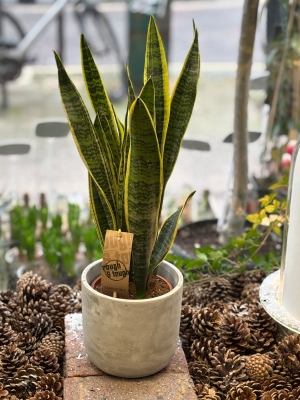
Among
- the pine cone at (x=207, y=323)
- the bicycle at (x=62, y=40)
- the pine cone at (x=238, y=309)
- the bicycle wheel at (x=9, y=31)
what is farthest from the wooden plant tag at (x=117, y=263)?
the bicycle wheel at (x=9, y=31)

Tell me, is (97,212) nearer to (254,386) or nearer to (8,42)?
(254,386)

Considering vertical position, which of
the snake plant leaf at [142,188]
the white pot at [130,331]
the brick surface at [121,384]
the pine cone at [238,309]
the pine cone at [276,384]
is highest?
the snake plant leaf at [142,188]

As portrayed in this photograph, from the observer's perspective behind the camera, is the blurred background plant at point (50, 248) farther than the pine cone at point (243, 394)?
Yes

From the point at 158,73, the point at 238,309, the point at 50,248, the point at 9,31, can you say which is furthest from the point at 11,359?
the point at 9,31

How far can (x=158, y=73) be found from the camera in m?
1.24

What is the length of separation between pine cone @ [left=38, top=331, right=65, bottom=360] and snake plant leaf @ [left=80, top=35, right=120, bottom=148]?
46 cm

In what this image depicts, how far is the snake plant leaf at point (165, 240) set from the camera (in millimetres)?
1210

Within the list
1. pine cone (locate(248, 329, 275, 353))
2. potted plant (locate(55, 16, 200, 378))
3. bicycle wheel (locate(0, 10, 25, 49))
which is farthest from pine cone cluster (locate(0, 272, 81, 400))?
bicycle wheel (locate(0, 10, 25, 49))

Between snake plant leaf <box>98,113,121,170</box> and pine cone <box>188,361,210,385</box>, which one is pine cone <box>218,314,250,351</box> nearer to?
pine cone <box>188,361,210,385</box>

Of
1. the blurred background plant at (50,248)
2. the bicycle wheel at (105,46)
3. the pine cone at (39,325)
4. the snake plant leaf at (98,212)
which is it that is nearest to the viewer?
the snake plant leaf at (98,212)

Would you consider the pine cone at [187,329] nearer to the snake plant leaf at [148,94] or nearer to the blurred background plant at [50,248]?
the snake plant leaf at [148,94]

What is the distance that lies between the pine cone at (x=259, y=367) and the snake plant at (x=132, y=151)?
264 millimetres

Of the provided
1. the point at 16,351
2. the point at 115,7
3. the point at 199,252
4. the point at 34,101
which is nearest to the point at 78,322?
the point at 16,351

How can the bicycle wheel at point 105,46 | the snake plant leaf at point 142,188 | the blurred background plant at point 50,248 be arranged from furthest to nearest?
the bicycle wheel at point 105,46
the blurred background plant at point 50,248
the snake plant leaf at point 142,188
